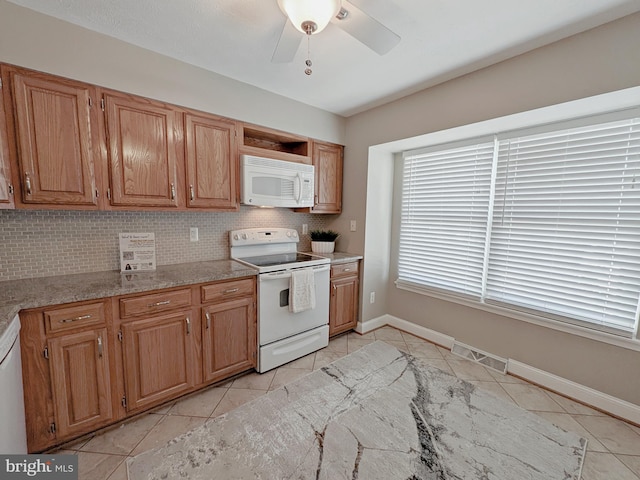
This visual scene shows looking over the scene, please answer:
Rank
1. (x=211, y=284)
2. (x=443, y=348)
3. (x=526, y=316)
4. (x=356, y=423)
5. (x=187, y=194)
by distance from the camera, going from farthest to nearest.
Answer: (x=443, y=348) < (x=526, y=316) < (x=187, y=194) < (x=211, y=284) < (x=356, y=423)

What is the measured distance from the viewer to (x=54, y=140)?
1.64 m

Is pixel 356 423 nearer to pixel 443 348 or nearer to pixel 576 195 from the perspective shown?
pixel 443 348

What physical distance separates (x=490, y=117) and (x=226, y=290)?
2.50 meters

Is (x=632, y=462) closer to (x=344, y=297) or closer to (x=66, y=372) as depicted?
(x=344, y=297)

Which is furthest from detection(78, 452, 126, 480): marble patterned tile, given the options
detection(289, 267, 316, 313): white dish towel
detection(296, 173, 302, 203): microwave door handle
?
detection(296, 173, 302, 203): microwave door handle

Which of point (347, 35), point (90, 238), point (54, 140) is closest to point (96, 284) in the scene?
point (90, 238)

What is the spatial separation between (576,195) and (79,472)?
3.72m

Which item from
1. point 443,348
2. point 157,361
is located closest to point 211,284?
point 157,361

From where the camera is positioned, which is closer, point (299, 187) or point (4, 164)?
point (4, 164)

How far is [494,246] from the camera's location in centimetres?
253

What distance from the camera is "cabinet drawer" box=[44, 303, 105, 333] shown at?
146cm

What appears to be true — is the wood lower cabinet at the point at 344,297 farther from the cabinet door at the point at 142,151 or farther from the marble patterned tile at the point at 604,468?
the marble patterned tile at the point at 604,468

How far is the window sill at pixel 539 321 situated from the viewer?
1.89 m

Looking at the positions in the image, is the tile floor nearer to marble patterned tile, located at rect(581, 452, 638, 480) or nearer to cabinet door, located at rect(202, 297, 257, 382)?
marble patterned tile, located at rect(581, 452, 638, 480)
